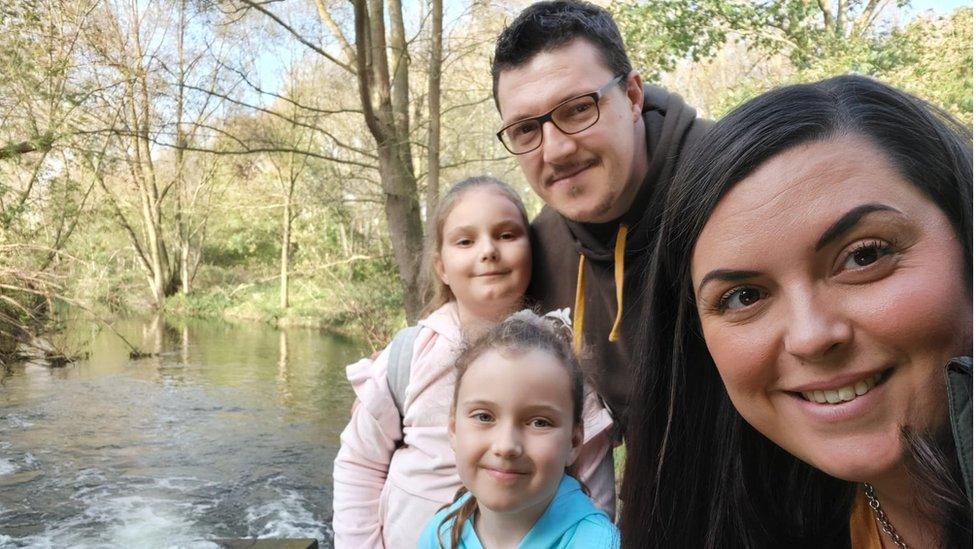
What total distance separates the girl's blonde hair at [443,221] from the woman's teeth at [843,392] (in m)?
1.34

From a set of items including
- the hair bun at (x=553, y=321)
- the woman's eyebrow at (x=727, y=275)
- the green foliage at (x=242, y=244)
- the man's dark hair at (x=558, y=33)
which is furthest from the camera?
the green foliage at (x=242, y=244)

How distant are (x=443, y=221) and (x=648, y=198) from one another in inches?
23.5

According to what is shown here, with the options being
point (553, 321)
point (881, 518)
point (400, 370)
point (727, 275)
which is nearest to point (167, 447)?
point (400, 370)

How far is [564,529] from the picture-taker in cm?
167

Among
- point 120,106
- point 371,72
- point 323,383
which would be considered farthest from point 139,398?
point 371,72

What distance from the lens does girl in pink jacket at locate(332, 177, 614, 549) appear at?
6.64 ft

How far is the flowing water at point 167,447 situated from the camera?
23.2 feet

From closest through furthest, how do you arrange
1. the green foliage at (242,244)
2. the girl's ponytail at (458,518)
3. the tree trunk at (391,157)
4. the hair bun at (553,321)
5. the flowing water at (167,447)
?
the girl's ponytail at (458,518)
the hair bun at (553,321)
the flowing water at (167,447)
the tree trunk at (391,157)
the green foliage at (242,244)

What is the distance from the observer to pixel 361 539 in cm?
217

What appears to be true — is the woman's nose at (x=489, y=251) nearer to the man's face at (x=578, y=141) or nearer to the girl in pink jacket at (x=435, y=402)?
the girl in pink jacket at (x=435, y=402)

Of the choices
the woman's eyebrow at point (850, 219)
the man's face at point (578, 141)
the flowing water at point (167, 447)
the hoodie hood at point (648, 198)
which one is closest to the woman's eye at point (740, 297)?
the woman's eyebrow at point (850, 219)

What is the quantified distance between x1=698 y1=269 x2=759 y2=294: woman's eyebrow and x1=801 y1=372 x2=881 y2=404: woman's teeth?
168 mm

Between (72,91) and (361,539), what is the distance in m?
7.12

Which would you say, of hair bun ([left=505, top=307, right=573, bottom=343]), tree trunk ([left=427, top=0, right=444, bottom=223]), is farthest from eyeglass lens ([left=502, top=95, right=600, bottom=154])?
tree trunk ([left=427, top=0, right=444, bottom=223])
